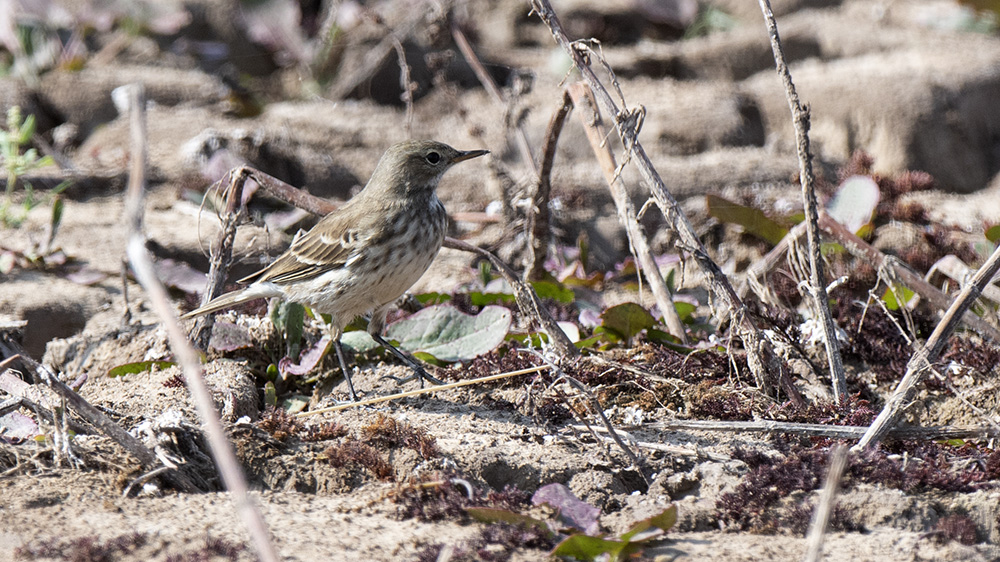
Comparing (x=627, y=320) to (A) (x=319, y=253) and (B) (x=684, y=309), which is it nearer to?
(B) (x=684, y=309)

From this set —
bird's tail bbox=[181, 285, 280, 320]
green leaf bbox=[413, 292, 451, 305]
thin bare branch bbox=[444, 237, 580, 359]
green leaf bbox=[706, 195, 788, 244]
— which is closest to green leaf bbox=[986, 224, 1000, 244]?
green leaf bbox=[706, 195, 788, 244]

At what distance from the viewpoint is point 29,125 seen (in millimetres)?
5582

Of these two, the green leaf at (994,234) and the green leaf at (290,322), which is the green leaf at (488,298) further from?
the green leaf at (994,234)

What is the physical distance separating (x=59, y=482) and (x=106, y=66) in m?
6.52

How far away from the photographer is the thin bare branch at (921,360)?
3.17 meters

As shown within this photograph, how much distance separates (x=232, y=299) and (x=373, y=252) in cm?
68

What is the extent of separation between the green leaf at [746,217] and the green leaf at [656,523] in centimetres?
281

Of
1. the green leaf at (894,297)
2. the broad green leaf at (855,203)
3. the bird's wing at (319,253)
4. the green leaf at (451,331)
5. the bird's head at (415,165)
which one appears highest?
the bird's head at (415,165)

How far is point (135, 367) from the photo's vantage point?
4.24 metres

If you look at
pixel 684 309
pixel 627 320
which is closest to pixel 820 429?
pixel 627 320

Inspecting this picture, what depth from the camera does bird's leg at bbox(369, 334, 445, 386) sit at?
4.23m

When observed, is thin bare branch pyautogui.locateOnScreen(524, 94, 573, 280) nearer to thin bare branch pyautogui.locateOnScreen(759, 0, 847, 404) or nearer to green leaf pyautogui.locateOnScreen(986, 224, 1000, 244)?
thin bare branch pyautogui.locateOnScreen(759, 0, 847, 404)

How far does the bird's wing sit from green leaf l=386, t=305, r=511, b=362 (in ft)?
1.44

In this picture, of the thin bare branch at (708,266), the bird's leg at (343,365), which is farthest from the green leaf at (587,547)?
the bird's leg at (343,365)
